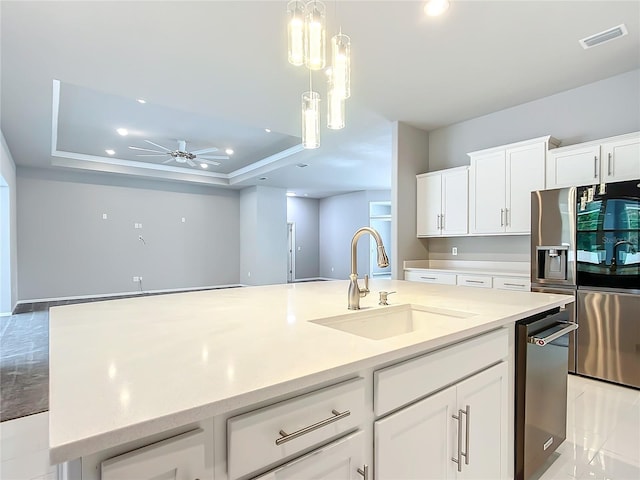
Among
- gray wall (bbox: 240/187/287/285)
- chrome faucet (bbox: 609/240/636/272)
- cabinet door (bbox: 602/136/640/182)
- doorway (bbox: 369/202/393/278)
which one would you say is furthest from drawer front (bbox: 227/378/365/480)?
doorway (bbox: 369/202/393/278)

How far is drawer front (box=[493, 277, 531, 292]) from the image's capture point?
11.6 ft

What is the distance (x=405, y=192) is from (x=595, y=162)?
6.69ft

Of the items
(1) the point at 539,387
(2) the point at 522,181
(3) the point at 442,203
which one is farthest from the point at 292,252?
(1) the point at 539,387

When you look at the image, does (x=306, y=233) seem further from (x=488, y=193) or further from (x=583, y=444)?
(x=583, y=444)

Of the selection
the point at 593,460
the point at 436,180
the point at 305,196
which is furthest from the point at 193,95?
the point at 305,196

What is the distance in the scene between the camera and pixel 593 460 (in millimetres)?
1978

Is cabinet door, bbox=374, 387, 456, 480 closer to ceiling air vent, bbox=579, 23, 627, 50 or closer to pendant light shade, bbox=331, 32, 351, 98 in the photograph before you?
pendant light shade, bbox=331, 32, 351, 98

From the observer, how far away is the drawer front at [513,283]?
3533 mm

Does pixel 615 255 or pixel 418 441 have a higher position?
pixel 615 255

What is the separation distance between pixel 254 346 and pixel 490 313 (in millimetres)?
1072

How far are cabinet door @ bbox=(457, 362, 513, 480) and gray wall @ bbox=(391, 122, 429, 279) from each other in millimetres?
3075

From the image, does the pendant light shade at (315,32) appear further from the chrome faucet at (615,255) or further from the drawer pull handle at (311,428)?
the chrome faucet at (615,255)

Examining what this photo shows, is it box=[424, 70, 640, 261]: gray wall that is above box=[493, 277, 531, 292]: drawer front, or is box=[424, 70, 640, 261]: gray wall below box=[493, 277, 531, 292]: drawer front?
above

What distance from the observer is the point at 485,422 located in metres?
1.43
